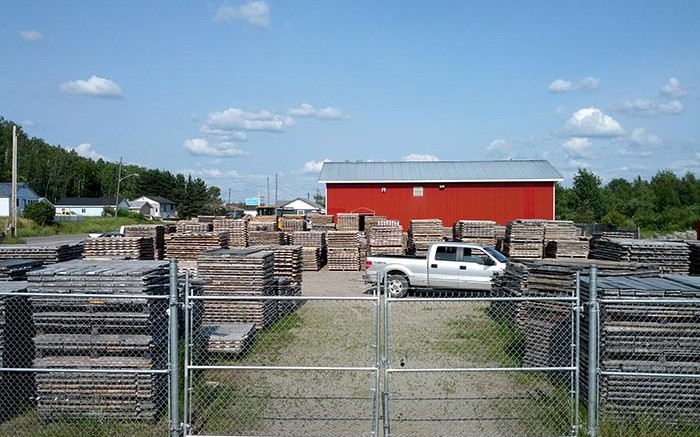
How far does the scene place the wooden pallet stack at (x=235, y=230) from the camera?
28.8 m

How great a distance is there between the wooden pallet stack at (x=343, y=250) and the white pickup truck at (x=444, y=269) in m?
9.17

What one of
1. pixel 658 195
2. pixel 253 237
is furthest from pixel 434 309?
pixel 658 195

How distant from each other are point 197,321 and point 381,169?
33.2 meters

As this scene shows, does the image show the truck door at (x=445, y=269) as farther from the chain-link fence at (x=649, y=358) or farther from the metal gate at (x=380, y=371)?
the chain-link fence at (x=649, y=358)

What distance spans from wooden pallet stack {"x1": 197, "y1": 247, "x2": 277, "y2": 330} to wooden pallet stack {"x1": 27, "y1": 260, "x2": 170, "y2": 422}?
4980mm

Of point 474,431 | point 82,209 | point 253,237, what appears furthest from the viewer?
point 82,209

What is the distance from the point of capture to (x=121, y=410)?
745 cm

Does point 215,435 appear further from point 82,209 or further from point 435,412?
point 82,209

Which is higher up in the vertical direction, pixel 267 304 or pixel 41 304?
pixel 41 304

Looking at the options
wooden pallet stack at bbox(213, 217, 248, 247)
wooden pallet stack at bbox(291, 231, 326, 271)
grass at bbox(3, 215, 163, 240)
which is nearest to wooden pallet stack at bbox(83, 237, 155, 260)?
wooden pallet stack at bbox(213, 217, 248, 247)

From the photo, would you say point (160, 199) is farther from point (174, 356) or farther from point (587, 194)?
point (174, 356)

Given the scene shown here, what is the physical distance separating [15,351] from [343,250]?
1994 centimetres

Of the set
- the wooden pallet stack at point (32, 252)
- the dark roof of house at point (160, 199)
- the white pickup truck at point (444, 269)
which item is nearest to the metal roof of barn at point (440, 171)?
the white pickup truck at point (444, 269)

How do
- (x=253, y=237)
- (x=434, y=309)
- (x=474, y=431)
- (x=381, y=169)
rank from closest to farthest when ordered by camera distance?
(x=474, y=431) < (x=434, y=309) < (x=253, y=237) < (x=381, y=169)
